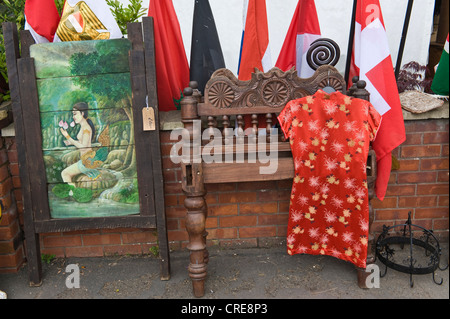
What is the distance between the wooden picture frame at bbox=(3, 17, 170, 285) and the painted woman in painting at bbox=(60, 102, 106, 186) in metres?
0.16

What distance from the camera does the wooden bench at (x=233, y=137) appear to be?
2.38 metres

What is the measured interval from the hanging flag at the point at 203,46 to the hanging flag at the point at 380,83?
0.97 metres

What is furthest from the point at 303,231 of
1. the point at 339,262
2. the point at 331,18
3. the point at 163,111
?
the point at 331,18

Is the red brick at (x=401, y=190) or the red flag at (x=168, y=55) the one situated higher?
the red flag at (x=168, y=55)

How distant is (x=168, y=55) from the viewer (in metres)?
2.79

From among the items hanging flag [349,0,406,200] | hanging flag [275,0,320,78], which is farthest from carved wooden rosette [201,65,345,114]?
hanging flag [275,0,320,78]

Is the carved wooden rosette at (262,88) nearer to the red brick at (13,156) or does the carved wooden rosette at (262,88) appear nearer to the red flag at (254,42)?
the red flag at (254,42)

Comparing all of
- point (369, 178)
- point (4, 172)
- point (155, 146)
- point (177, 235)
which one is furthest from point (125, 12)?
point (369, 178)

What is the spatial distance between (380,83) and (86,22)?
189 cm

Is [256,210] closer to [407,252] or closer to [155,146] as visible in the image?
[155,146]

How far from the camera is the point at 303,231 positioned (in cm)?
254

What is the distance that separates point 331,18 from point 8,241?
283 cm

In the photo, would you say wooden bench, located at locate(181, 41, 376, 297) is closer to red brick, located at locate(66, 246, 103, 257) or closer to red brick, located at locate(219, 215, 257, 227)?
red brick, located at locate(219, 215, 257, 227)

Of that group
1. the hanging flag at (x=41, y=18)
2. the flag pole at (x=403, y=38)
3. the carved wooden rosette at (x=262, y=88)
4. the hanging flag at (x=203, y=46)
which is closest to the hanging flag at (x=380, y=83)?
the carved wooden rosette at (x=262, y=88)
